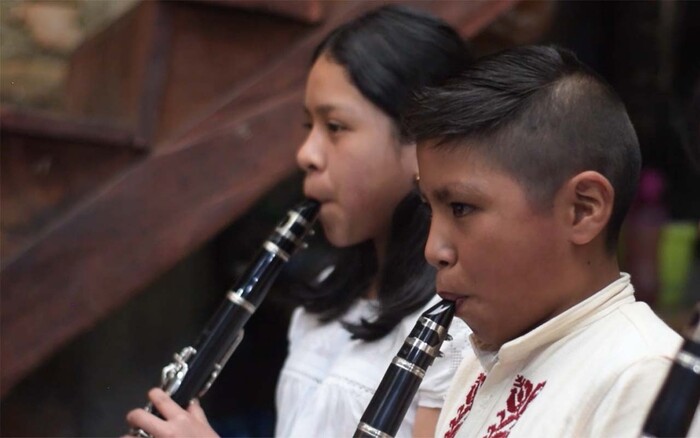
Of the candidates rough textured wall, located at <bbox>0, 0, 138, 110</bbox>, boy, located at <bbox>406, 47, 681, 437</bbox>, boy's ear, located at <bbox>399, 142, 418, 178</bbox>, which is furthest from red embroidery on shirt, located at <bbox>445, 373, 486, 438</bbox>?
rough textured wall, located at <bbox>0, 0, 138, 110</bbox>

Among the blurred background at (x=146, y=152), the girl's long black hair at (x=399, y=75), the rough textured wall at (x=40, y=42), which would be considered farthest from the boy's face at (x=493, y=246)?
the rough textured wall at (x=40, y=42)

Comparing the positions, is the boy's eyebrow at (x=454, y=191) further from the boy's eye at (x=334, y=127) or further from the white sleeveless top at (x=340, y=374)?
the boy's eye at (x=334, y=127)

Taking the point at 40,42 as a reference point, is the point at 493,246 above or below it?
below

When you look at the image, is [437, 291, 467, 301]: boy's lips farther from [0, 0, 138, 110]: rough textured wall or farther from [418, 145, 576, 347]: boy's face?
[0, 0, 138, 110]: rough textured wall

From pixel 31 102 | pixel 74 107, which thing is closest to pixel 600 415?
pixel 74 107

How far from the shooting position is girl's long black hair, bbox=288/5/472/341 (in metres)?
1.34

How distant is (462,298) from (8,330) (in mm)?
929

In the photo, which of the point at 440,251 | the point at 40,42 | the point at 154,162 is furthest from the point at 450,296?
the point at 40,42

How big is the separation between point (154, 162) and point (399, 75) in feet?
1.56

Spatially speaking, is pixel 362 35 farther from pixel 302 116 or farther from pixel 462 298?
pixel 462 298

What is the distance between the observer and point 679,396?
68 centimetres

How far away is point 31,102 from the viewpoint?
200cm

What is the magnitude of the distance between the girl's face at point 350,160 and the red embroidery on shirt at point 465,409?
37 cm

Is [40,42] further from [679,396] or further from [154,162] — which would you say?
[679,396]
